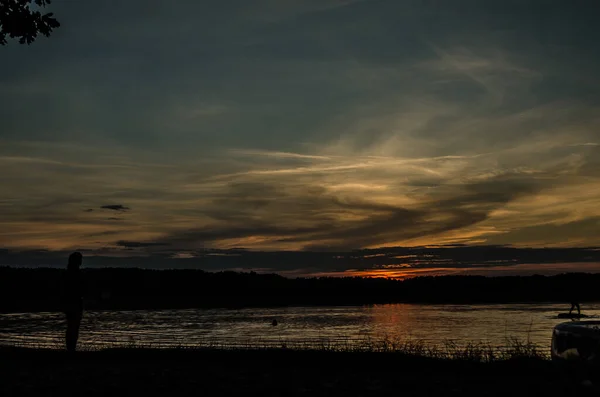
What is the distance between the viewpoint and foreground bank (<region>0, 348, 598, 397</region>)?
9633 mm

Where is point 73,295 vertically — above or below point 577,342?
above

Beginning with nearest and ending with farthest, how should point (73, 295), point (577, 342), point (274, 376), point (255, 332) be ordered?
point (577, 342), point (274, 376), point (73, 295), point (255, 332)

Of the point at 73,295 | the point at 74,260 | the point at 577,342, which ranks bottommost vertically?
the point at 577,342

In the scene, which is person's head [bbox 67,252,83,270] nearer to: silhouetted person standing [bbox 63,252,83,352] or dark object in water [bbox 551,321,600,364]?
silhouetted person standing [bbox 63,252,83,352]

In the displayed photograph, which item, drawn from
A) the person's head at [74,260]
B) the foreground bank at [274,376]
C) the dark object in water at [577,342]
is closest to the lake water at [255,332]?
the person's head at [74,260]

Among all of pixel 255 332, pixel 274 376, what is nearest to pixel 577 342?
pixel 274 376

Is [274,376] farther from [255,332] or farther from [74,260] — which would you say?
[255,332]

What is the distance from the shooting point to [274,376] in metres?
11.3

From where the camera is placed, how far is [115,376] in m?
11.2

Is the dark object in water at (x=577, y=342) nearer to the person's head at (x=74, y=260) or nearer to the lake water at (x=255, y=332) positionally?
the person's head at (x=74, y=260)

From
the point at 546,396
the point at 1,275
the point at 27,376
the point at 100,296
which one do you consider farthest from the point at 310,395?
the point at 1,275

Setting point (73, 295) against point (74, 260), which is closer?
point (73, 295)

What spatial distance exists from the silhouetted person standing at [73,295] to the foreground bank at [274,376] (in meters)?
1.59

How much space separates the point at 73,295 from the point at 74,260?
0.92m
